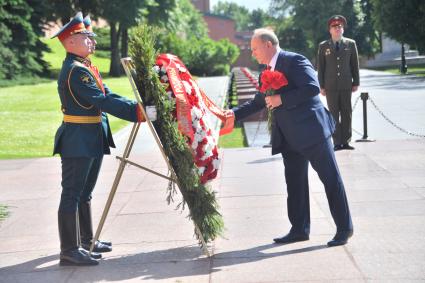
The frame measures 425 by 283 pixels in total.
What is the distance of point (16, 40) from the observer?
3881 cm

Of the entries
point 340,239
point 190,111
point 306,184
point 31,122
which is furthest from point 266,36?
point 31,122

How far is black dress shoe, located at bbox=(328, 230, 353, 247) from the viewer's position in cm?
602

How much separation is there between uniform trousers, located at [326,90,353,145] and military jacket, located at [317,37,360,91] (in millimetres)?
117

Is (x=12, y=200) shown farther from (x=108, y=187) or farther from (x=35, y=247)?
(x=35, y=247)

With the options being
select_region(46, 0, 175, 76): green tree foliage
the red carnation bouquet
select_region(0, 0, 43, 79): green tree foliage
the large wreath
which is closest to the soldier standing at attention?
the red carnation bouquet

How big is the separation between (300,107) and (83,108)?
180 cm

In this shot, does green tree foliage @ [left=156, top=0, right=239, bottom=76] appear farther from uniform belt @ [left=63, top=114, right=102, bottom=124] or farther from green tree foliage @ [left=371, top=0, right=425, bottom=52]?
uniform belt @ [left=63, top=114, right=102, bottom=124]

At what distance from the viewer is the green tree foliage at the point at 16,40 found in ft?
121

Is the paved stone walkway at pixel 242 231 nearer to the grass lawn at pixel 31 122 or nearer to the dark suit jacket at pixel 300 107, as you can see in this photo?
the dark suit jacket at pixel 300 107

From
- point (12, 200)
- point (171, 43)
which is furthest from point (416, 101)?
point (171, 43)

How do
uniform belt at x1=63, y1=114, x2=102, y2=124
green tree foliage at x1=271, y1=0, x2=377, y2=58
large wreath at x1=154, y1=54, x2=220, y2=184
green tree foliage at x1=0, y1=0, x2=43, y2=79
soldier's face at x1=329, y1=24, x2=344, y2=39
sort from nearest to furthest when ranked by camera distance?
large wreath at x1=154, y1=54, x2=220, y2=184
uniform belt at x1=63, y1=114, x2=102, y2=124
soldier's face at x1=329, y1=24, x2=344, y2=39
green tree foliage at x1=0, y1=0, x2=43, y2=79
green tree foliage at x1=271, y1=0, x2=377, y2=58

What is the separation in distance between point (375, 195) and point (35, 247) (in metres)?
3.78

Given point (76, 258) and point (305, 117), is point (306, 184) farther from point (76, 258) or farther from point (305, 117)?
point (76, 258)

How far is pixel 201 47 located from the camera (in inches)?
2522
